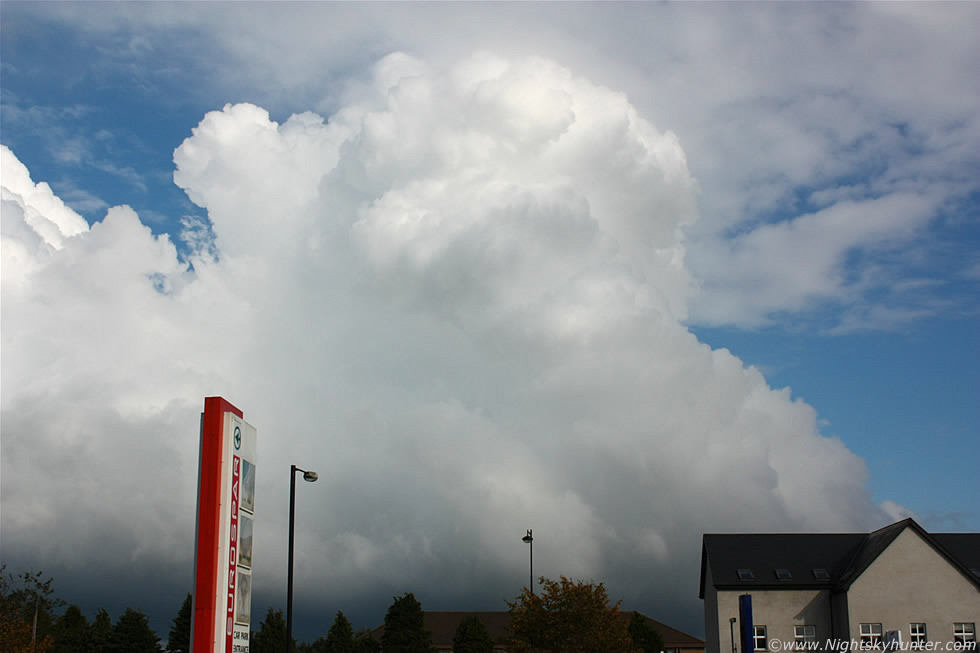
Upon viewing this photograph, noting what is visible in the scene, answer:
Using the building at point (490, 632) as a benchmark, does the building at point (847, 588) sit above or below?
above

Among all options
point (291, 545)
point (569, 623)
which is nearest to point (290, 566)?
point (291, 545)

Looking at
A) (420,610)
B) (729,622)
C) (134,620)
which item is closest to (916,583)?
(729,622)

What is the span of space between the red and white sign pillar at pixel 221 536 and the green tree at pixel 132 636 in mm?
64614

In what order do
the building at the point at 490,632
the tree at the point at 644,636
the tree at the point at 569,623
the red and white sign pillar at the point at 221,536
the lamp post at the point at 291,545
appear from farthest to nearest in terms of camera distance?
the building at the point at 490,632 → the tree at the point at 644,636 → the tree at the point at 569,623 → the lamp post at the point at 291,545 → the red and white sign pillar at the point at 221,536

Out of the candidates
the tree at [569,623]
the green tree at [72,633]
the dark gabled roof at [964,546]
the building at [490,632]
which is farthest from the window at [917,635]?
A: the green tree at [72,633]

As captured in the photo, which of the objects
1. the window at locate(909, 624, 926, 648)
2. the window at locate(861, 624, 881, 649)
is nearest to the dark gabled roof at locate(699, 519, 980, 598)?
the window at locate(861, 624, 881, 649)

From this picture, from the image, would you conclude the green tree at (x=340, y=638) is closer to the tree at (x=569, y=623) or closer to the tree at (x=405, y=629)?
the tree at (x=405, y=629)

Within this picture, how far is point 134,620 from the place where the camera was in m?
76.5

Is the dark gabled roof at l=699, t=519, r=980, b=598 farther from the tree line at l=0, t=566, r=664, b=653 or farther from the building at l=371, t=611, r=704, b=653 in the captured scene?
the building at l=371, t=611, r=704, b=653

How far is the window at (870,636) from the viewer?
57031mm

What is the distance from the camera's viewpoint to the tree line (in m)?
48.9

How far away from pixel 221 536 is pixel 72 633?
240 ft

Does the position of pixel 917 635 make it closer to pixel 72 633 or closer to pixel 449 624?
pixel 72 633

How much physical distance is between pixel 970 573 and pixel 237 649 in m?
53.9
